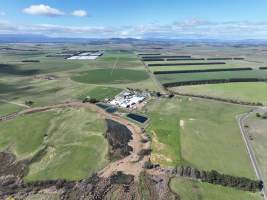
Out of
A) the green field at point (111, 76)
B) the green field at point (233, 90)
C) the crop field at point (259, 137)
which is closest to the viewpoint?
the crop field at point (259, 137)

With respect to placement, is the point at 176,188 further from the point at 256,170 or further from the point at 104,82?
the point at 104,82

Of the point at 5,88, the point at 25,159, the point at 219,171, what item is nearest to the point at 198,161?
the point at 219,171

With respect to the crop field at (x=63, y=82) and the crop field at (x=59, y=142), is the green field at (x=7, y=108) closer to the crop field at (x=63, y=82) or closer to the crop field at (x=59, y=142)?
the crop field at (x=63, y=82)

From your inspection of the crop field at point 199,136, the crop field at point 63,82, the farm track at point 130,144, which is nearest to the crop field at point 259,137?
the crop field at point 199,136

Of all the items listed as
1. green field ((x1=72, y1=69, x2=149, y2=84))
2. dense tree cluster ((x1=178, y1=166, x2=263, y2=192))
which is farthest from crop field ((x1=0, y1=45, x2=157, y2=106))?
dense tree cluster ((x1=178, y1=166, x2=263, y2=192))

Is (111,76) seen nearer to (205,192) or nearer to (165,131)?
(165,131)

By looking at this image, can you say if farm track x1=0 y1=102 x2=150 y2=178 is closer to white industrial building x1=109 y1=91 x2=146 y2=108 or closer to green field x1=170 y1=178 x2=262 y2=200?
white industrial building x1=109 y1=91 x2=146 y2=108
